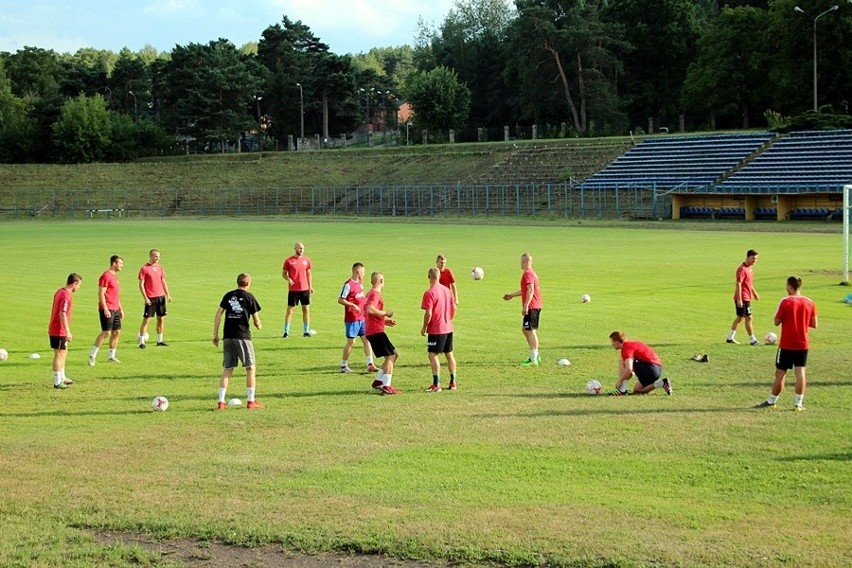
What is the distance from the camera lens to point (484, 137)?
127m

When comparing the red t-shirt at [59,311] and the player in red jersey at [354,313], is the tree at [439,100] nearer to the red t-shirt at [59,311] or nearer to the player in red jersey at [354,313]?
the player in red jersey at [354,313]

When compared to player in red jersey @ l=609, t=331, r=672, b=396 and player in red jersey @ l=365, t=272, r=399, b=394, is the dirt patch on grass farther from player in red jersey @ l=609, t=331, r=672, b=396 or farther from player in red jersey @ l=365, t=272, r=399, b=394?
player in red jersey @ l=609, t=331, r=672, b=396

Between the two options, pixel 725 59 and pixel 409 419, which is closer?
pixel 409 419

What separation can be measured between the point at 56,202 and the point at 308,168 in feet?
81.3

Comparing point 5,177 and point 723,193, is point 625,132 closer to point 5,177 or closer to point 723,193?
point 723,193

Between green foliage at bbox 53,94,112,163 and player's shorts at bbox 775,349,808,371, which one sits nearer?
player's shorts at bbox 775,349,808,371

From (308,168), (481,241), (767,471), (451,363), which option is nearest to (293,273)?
(451,363)

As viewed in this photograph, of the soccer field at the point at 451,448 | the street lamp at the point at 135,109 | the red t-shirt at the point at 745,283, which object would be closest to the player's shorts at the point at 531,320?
the soccer field at the point at 451,448

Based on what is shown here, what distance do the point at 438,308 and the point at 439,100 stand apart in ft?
368

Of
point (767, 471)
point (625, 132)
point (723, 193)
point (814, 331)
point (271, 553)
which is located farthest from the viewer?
point (625, 132)

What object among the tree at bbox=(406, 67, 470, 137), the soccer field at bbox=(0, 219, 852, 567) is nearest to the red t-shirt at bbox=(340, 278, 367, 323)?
the soccer field at bbox=(0, 219, 852, 567)

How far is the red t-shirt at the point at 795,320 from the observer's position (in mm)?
15047

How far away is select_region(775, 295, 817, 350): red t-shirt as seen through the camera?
49.4ft

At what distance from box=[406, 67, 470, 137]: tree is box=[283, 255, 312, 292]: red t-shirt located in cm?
10359
